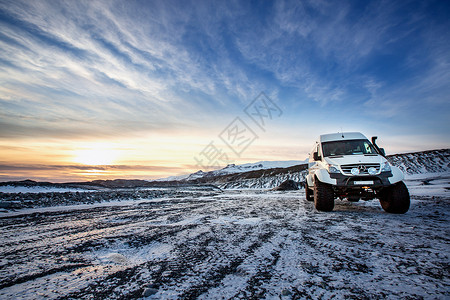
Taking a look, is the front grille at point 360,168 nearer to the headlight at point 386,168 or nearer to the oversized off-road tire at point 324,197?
the headlight at point 386,168

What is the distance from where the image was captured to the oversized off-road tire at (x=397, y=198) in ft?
18.0

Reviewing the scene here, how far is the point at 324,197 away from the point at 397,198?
6.04 ft

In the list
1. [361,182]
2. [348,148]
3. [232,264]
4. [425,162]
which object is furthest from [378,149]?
[425,162]

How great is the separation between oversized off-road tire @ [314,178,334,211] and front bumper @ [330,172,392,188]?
46 cm

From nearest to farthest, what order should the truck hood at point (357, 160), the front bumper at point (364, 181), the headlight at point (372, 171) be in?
1. the front bumper at point (364, 181)
2. the headlight at point (372, 171)
3. the truck hood at point (357, 160)

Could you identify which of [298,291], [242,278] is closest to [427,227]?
[298,291]

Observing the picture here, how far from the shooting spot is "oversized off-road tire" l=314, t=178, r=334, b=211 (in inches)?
238

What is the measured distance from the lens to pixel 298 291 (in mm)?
1682

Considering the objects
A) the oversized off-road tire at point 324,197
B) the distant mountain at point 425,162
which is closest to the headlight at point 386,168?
the oversized off-road tire at point 324,197

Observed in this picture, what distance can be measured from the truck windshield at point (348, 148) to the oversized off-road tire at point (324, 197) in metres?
1.39

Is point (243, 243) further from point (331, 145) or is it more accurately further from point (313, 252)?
point (331, 145)

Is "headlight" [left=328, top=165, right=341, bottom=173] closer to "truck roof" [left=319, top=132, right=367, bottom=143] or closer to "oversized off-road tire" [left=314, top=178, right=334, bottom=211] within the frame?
"oversized off-road tire" [left=314, top=178, right=334, bottom=211]

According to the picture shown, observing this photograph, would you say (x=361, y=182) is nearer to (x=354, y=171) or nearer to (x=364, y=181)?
(x=364, y=181)

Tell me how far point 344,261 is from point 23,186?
26.2 meters
